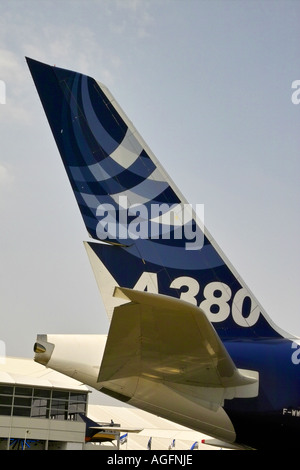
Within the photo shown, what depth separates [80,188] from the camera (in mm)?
10625

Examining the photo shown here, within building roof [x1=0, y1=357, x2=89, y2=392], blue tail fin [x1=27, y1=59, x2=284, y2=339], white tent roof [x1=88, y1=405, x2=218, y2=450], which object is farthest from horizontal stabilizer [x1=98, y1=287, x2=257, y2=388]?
white tent roof [x1=88, y1=405, x2=218, y2=450]

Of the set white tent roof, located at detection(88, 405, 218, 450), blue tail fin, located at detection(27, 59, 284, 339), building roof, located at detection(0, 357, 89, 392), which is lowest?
white tent roof, located at detection(88, 405, 218, 450)

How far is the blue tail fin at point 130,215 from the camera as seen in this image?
1001cm

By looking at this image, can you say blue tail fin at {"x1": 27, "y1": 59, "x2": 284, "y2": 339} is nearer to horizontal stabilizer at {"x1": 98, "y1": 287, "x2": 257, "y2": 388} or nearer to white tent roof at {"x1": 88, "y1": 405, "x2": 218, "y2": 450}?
horizontal stabilizer at {"x1": 98, "y1": 287, "x2": 257, "y2": 388}

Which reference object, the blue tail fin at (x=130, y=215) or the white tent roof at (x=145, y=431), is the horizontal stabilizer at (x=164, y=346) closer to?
the blue tail fin at (x=130, y=215)

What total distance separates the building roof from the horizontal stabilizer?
76.9 ft

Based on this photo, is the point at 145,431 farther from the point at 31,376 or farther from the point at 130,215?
the point at 130,215

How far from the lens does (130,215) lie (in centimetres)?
1046

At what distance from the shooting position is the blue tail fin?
394 inches

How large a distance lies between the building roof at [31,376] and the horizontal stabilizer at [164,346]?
23.5 m

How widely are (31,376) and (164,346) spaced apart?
3345 cm

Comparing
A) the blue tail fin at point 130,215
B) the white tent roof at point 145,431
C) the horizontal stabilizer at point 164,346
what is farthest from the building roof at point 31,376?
the horizontal stabilizer at point 164,346

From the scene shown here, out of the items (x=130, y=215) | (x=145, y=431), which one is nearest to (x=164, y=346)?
(x=130, y=215)

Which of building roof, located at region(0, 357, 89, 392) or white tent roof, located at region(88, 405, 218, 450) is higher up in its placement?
building roof, located at region(0, 357, 89, 392)
